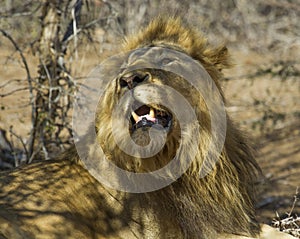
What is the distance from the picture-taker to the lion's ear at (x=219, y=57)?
15.4ft

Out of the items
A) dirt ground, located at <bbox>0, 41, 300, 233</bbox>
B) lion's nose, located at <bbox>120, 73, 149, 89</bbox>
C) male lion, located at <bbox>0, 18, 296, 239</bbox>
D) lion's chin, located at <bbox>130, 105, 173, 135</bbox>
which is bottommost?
dirt ground, located at <bbox>0, 41, 300, 233</bbox>

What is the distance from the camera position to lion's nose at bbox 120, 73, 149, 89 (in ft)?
13.4

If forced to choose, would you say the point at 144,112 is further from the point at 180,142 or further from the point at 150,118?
the point at 180,142

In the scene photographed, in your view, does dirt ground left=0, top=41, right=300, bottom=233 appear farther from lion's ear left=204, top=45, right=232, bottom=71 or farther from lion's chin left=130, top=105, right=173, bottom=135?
lion's chin left=130, top=105, right=173, bottom=135

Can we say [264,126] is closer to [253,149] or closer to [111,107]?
→ [253,149]

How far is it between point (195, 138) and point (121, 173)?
0.50m

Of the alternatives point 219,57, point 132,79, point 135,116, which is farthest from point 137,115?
point 219,57

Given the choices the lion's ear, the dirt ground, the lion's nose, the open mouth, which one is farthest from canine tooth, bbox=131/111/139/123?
the dirt ground

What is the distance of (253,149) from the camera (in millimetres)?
4738

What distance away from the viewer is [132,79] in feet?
13.4

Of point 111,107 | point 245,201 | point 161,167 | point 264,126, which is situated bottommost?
point 264,126

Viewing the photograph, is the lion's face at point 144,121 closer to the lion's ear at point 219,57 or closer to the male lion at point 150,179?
the male lion at point 150,179

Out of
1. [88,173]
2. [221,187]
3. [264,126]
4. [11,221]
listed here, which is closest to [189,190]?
[221,187]

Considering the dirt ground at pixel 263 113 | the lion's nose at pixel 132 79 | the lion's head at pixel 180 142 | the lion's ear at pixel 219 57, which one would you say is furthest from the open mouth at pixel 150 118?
the dirt ground at pixel 263 113
